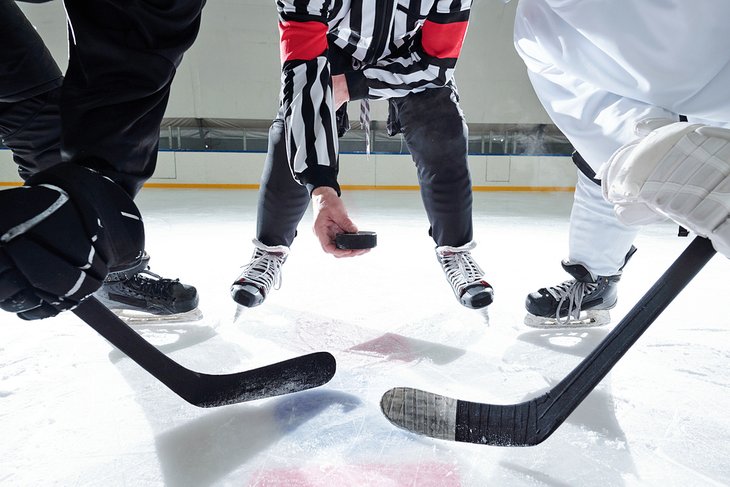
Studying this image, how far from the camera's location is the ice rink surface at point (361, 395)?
583 mm

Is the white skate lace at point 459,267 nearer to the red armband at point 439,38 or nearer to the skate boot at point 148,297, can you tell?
the red armband at point 439,38

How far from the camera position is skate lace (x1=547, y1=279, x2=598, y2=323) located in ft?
3.84

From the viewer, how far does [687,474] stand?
0.58m

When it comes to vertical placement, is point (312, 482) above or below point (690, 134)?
below

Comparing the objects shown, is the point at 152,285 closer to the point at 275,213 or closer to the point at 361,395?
the point at 275,213

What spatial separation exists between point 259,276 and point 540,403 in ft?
2.51

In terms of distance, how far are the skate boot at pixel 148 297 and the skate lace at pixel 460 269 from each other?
0.60m

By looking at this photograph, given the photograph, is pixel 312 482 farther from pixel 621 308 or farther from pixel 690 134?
pixel 621 308

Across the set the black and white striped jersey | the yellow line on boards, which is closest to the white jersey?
the black and white striped jersey

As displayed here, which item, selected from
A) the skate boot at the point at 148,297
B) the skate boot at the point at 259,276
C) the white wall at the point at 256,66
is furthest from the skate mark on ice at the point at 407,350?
the white wall at the point at 256,66

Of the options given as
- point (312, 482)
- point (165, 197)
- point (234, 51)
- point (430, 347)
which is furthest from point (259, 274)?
point (234, 51)

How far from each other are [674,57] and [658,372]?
509 mm

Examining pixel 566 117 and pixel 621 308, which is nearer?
pixel 566 117

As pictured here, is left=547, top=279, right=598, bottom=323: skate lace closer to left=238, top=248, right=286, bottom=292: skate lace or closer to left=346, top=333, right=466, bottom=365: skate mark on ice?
left=346, top=333, right=466, bottom=365: skate mark on ice
